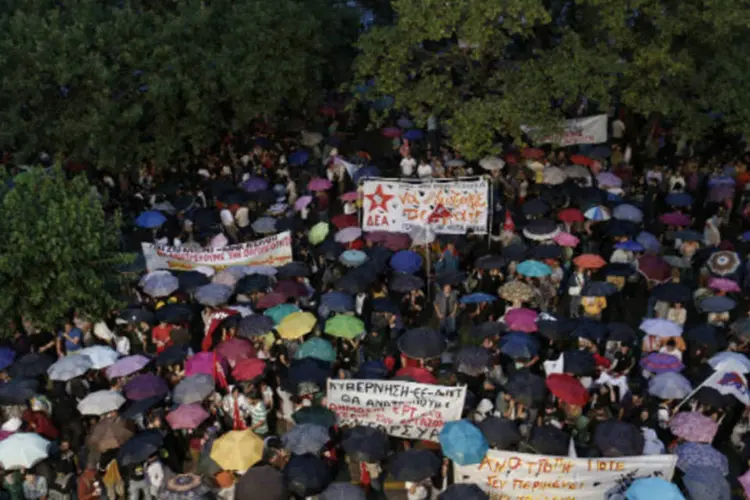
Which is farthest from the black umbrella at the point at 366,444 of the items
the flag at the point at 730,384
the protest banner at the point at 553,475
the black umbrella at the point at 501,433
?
the flag at the point at 730,384

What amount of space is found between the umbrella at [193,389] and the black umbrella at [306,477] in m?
2.26

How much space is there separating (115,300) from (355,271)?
14.6ft

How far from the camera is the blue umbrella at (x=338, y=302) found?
1393cm

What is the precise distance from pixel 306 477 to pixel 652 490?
4.05 metres

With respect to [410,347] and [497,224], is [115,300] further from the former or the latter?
[497,224]

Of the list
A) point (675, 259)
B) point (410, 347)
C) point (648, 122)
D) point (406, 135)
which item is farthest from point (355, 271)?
point (648, 122)

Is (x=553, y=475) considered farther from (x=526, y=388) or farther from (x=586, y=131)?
(x=586, y=131)

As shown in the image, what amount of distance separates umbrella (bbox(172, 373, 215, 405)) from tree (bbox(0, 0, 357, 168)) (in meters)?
9.81

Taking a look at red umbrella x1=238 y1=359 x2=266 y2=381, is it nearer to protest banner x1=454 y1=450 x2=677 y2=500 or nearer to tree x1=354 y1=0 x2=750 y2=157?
protest banner x1=454 y1=450 x2=677 y2=500

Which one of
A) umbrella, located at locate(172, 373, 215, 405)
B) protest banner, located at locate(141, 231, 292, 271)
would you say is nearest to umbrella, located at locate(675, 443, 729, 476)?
umbrella, located at locate(172, 373, 215, 405)

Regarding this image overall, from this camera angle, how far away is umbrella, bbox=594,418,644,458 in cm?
1008

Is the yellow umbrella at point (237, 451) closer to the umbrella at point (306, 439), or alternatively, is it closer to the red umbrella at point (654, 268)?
the umbrella at point (306, 439)

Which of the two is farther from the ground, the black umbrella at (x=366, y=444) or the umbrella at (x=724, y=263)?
the umbrella at (x=724, y=263)

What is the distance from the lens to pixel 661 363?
1189 centimetres
